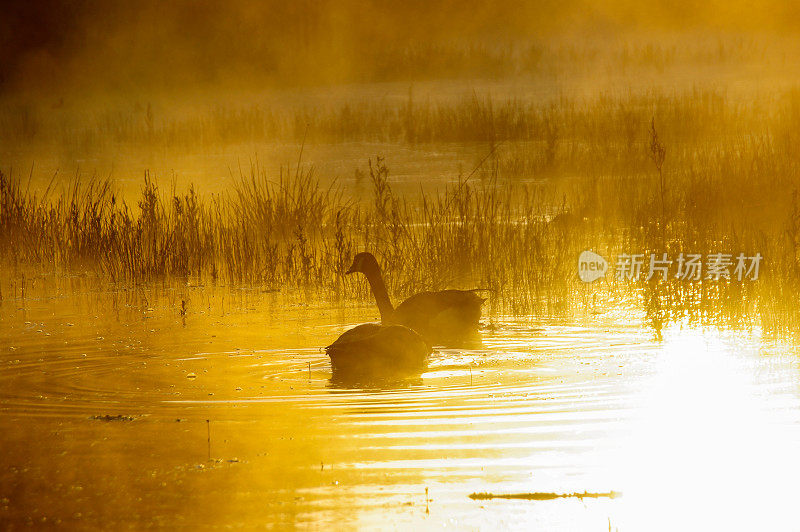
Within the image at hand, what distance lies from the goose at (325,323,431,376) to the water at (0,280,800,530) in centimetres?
17

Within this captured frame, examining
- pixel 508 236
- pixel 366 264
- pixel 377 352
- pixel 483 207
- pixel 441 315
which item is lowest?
pixel 377 352

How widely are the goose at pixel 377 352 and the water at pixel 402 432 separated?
172 millimetres

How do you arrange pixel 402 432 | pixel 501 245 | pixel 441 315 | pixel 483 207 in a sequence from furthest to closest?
1. pixel 483 207
2. pixel 501 245
3. pixel 441 315
4. pixel 402 432

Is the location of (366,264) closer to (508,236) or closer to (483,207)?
(508,236)

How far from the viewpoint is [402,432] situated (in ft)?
20.5

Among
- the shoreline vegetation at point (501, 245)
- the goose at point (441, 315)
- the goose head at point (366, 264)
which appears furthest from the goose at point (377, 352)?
the shoreline vegetation at point (501, 245)

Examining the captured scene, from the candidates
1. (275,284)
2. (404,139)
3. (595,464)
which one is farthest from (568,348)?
(404,139)

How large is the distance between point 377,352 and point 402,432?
→ 2134mm

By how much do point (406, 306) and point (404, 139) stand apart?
52.6 ft

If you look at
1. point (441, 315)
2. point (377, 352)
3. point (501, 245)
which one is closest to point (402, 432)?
point (377, 352)

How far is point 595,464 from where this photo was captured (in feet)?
18.0

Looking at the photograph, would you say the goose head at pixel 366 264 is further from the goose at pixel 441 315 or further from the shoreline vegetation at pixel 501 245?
the shoreline vegetation at pixel 501 245

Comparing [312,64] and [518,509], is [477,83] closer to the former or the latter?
[312,64]

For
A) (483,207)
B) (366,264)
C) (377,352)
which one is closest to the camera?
(377,352)
